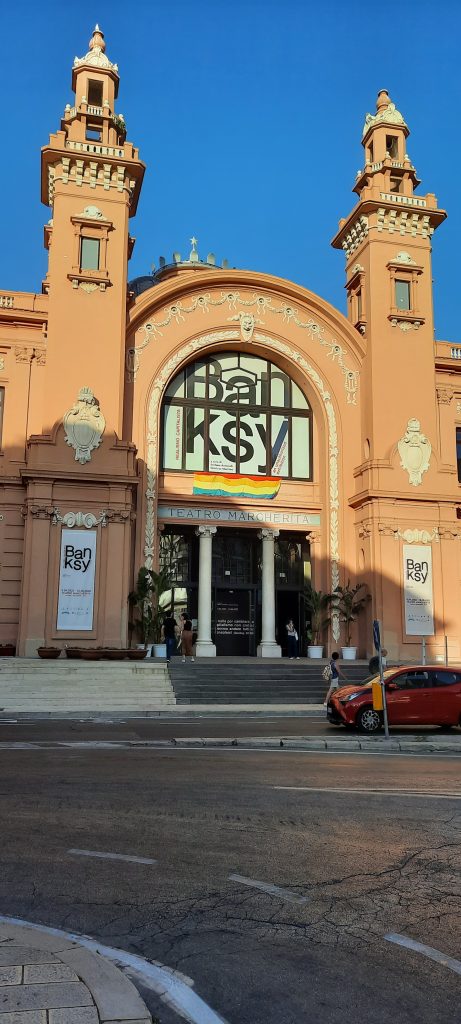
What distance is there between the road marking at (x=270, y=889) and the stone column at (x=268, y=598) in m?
25.7

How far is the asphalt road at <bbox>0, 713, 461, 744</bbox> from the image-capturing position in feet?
50.9

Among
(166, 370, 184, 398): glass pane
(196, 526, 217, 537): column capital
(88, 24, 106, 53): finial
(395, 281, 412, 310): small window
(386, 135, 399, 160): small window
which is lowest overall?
(196, 526, 217, 537): column capital

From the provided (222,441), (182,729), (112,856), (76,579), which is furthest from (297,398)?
(112,856)

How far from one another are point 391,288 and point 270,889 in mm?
31937

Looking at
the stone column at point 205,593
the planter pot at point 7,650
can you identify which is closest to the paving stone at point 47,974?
Result: the planter pot at point 7,650

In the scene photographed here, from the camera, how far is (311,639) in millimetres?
32375

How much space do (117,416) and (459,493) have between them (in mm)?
14161

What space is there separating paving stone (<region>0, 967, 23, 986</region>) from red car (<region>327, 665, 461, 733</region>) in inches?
554

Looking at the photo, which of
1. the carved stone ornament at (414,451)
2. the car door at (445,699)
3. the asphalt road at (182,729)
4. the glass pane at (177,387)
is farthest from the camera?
the glass pane at (177,387)

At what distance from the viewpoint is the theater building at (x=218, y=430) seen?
29.5 metres

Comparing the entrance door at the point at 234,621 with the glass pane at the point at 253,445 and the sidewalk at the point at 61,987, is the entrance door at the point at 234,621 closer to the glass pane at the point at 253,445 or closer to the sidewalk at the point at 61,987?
the glass pane at the point at 253,445

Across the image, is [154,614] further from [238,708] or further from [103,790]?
[103,790]

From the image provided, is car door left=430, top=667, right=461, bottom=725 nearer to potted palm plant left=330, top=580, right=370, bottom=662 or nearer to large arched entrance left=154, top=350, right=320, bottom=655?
potted palm plant left=330, top=580, right=370, bottom=662

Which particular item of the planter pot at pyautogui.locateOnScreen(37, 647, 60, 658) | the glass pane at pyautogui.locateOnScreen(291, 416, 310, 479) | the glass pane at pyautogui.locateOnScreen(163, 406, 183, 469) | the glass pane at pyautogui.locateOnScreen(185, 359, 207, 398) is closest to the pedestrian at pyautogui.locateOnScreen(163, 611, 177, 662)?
the planter pot at pyautogui.locateOnScreen(37, 647, 60, 658)
